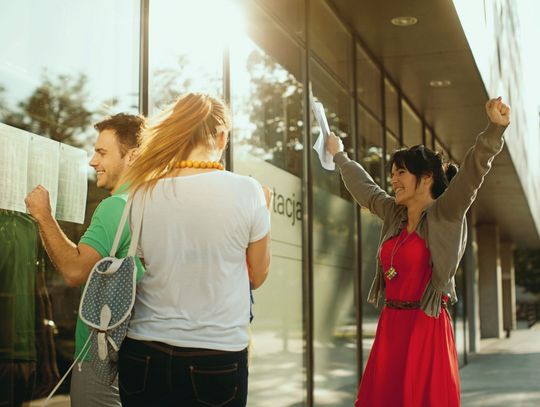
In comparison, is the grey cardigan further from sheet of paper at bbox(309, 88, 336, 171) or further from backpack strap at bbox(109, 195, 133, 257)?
backpack strap at bbox(109, 195, 133, 257)

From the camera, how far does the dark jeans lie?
2.70 meters

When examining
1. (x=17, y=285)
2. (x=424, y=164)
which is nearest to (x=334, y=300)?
(x=424, y=164)

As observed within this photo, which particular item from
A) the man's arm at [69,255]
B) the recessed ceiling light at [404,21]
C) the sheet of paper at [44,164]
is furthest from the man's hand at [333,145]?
the recessed ceiling light at [404,21]

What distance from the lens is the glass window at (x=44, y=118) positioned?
377 centimetres

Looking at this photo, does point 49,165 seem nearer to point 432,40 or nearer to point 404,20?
point 404,20

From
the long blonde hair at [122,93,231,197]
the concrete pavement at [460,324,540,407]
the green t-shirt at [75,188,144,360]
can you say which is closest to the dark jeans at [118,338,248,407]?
the green t-shirt at [75,188,144,360]

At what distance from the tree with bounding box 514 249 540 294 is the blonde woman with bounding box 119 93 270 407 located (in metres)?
64.1

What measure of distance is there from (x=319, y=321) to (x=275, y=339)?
1.25 m

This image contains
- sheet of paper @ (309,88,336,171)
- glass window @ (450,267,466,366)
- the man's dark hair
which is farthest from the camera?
glass window @ (450,267,466,366)

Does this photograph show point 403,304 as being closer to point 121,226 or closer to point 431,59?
point 121,226

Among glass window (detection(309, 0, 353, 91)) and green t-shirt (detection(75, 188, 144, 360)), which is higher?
glass window (detection(309, 0, 353, 91))

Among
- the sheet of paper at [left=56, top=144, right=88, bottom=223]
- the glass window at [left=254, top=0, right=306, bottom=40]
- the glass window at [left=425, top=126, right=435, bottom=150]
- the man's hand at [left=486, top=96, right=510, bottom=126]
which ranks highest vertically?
the glass window at [left=425, top=126, right=435, bottom=150]

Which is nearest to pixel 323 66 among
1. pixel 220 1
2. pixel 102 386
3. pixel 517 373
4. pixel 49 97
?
pixel 220 1

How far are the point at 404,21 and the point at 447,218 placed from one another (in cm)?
503
